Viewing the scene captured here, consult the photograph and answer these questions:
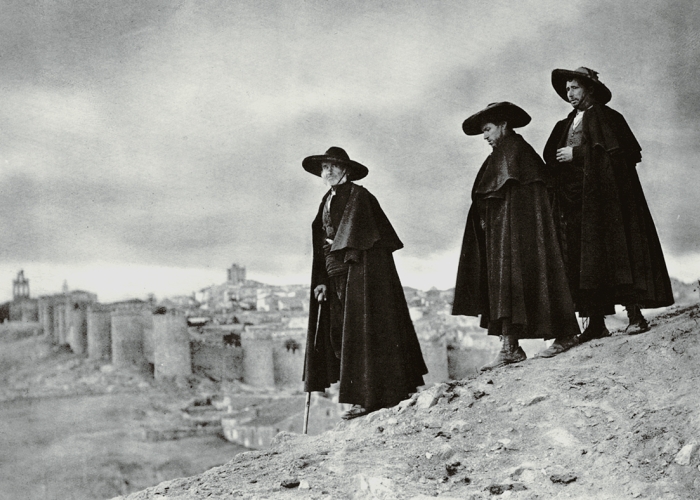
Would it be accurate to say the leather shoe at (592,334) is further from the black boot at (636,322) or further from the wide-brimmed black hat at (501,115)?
the wide-brimmed black hat at (501,115)

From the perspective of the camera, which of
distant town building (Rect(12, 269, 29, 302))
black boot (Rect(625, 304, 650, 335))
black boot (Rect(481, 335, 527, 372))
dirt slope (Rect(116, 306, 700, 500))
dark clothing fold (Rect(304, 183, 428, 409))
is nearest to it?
dirt slope (Rect(116, 306, 700, 500))

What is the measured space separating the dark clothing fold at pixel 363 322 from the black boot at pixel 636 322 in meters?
1.57

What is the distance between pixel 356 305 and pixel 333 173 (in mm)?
1094

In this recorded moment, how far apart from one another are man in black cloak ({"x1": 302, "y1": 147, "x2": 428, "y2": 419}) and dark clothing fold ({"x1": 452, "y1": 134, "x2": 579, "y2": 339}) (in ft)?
2.00

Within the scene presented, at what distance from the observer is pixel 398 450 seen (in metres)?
4.44

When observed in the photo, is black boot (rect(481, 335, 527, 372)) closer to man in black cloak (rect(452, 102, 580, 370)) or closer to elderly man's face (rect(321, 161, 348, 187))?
man in black cloak (rect(452, 102, 580, 370))

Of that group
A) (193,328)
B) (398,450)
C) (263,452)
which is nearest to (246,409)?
(193,328)

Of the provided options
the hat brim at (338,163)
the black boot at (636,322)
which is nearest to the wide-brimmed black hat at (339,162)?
the hat brim at (338,163)

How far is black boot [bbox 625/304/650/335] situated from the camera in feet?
Answer: 17.4

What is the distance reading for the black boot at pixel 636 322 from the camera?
17.4 ft

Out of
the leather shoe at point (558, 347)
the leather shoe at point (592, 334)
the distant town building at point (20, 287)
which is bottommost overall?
the leather shoe at point (558, 347)

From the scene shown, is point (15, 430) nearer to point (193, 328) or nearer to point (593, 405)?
point (193, 328)

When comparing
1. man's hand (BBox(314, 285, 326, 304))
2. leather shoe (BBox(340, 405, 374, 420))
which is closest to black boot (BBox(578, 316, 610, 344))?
leather shoe (BBox(340, 405, 374, 420))

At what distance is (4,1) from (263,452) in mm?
4978
